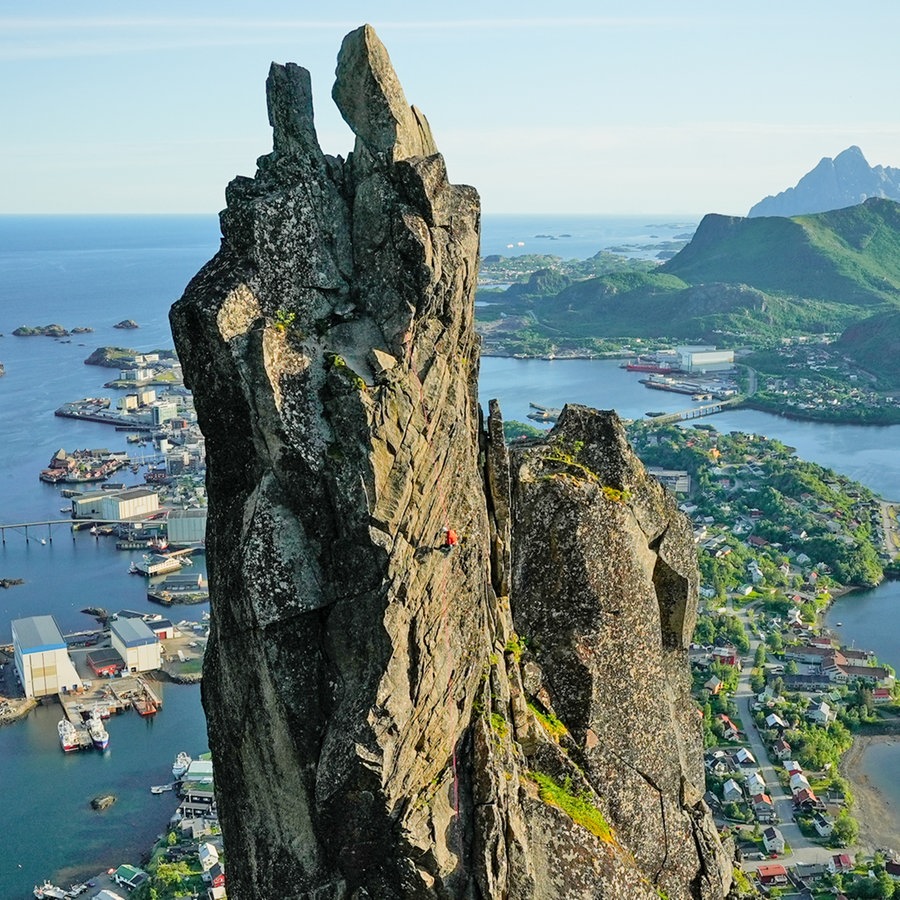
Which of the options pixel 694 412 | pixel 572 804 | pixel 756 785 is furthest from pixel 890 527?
pixel 572 804

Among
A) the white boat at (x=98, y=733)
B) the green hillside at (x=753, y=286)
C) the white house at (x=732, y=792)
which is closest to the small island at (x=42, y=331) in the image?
the green hillside at (x=753, y=286)

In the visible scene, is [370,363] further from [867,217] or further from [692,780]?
[867,217]

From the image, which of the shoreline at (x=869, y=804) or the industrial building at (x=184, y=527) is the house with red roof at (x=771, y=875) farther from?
the industrial building at (x=184, y=527)

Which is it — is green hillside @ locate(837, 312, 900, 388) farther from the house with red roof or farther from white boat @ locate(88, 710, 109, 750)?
white boat @ locate(88, 710, 109, 750)

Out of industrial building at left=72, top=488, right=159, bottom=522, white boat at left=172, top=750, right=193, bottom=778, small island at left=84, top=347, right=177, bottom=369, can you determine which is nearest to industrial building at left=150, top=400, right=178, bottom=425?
small island at left=84, top=347, right=177, bottom=369

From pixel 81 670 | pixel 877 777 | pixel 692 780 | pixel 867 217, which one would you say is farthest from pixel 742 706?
pixel 867 217

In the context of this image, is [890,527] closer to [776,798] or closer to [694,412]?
[776,798]
